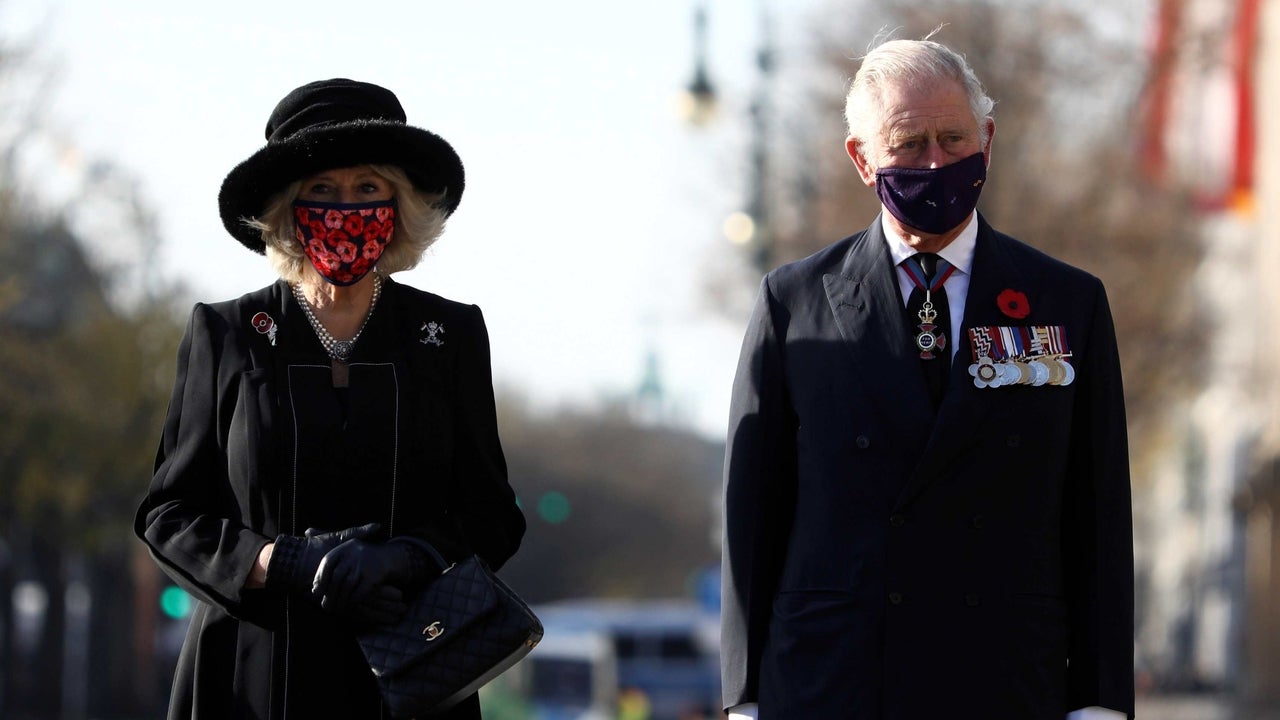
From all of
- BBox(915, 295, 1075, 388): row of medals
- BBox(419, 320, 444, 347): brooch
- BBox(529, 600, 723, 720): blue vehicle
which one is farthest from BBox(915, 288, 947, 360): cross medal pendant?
BBox(529, 600, 723, 720): blue vehicle

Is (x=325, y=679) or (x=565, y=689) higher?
(x=325, y=679)

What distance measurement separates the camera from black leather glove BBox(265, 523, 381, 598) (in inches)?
193

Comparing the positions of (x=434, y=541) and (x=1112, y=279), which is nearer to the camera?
(x=434, y=541)

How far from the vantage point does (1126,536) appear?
506 cm

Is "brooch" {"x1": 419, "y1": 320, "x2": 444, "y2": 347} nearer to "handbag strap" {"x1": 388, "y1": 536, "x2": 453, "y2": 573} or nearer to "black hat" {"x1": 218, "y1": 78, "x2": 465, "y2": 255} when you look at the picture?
"black hat" {"x1": 218, "y1": 78, "x2": 465, "y2": 255}

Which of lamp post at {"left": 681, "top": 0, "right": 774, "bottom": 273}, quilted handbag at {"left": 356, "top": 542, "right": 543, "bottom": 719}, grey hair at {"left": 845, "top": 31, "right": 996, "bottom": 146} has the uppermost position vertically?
lamp post at {"left": 681, "top": 0, "right": 774, "bottom": 273}

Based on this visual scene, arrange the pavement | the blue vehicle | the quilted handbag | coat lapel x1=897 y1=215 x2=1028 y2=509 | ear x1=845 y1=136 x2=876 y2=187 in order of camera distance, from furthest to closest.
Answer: the pavement
the blue vehicle
ear x1=845 y1=136 x2=876 y2=187
coat lapel x1=897 y1=215 x2=1028 y2=509
the quilted handbag

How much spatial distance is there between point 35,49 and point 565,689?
54.5 feet

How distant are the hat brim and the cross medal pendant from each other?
46.8 inches

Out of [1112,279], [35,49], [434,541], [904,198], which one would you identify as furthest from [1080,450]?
[1112,279]

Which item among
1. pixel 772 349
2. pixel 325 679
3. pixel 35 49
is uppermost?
pixel 35 49

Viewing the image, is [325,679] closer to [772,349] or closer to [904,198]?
[772,349]

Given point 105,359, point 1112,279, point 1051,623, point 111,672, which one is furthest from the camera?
point 111,672

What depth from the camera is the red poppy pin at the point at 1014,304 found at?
16.9 ft
